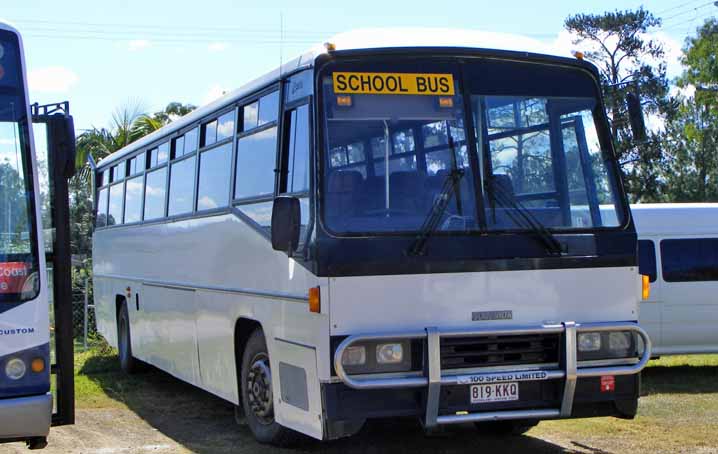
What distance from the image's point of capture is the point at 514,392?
7.50 meters

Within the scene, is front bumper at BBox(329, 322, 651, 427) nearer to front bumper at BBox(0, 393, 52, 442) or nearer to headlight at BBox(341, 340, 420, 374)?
headlight at BBox(341, 340, 420, 374)

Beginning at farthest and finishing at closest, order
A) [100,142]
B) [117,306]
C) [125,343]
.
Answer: [100,142], [117,306], [125,343]

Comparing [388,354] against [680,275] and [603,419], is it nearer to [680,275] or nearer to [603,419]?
[603,419]

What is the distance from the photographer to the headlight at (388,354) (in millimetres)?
7199

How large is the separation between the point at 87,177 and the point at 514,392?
21.8 m

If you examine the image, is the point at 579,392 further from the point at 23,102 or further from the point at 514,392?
the point at 23,102

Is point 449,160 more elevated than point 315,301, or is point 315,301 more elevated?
point 449,160

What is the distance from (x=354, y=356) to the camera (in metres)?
7.15

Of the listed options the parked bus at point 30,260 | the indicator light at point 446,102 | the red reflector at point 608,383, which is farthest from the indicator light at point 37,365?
the red reflector at point 608,383

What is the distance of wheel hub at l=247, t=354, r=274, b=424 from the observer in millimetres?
8594

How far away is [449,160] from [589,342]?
67.6 inches

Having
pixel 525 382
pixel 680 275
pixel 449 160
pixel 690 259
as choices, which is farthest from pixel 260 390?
pixel 690 259

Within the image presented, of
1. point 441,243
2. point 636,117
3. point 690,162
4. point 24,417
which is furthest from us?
point 690,162

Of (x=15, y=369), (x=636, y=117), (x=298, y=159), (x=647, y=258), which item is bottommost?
(x=15, y=369)
